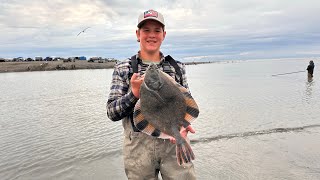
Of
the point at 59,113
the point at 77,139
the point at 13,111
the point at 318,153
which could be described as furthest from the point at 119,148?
the point at 13,111

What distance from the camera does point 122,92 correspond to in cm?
381

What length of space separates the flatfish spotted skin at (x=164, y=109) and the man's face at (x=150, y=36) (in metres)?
0.64

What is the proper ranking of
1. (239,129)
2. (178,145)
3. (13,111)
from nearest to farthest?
(178,145), (239,129), (13,111)

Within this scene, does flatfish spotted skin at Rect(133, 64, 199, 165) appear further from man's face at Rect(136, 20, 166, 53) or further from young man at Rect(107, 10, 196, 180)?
man's face at Rect(136, 20, 166, 53)

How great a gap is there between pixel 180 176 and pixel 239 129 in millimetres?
8419

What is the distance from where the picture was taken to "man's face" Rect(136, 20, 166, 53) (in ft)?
12.5

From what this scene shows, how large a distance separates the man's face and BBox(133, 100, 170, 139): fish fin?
79 centimetres

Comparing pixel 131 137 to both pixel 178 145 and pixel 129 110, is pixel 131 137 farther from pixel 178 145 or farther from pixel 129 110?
pixel 178 145

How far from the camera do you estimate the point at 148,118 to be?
11.1ft

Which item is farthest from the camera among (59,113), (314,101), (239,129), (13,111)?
(314,101)

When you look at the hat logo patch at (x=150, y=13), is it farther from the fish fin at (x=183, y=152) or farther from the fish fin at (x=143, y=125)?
the fish fin at (x=183, y=152)

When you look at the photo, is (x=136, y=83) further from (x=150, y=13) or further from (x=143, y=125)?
(x=150, y=13)

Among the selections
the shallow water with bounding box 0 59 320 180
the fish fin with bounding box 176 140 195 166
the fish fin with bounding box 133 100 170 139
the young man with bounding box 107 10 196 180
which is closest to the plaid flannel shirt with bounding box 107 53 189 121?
the young man with bounding box 107 10 196 180

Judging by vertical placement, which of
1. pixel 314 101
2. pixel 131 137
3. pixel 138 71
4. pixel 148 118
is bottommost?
pixel 314 101
